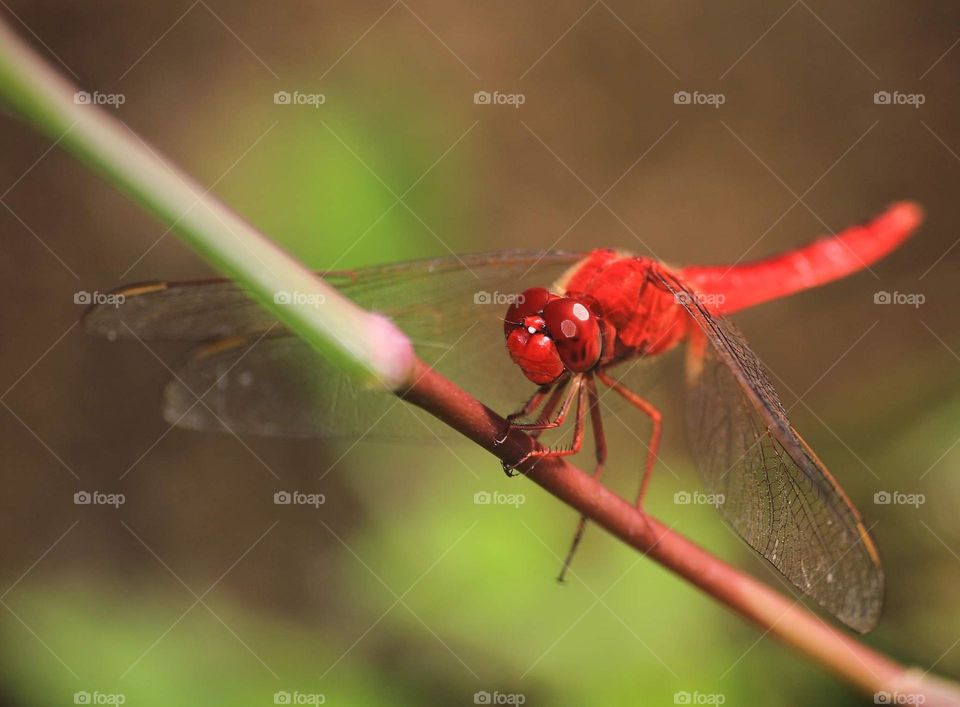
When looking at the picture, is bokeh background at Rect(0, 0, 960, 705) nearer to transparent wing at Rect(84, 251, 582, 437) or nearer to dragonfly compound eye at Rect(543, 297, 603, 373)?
transparent wing at Rect(84, 251, 582, 437)

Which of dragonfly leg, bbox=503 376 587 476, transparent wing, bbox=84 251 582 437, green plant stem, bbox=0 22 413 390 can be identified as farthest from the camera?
transparent wing, bbox=84 251 582 437

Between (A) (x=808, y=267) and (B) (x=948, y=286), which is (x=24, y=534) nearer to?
(A) (x=808, y=267)

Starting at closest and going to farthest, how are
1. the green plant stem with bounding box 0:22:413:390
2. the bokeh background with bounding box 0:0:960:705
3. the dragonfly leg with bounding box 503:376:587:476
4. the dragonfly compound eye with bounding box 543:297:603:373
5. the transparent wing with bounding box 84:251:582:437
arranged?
the green plant stem with bounding box 0:22:413:390
the dragonfly leg with bounding box 503:376:587:476
the dragonfly compound eye with bounding box 543:297:603:373
the transparent wing with bounding box 84:251:582:437
the bokeh background with bounding box 0:0:960:705

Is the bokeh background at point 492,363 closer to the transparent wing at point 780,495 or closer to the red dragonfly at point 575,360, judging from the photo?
the red dragonfly at point 575,360

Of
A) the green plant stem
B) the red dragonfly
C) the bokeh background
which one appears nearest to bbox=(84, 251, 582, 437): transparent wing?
the red dragonfly

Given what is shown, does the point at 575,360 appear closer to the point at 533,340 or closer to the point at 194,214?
the point at 533,340

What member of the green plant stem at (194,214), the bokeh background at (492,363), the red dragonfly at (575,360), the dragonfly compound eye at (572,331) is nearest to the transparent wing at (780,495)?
the red dragonfly at (575,360)

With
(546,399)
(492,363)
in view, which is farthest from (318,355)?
(546,399)
